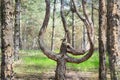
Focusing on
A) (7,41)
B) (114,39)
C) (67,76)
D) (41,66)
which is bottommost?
(41,66)

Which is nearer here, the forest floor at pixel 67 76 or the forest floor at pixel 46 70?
the forest floor at pixel 67 76

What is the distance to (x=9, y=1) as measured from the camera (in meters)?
9.88

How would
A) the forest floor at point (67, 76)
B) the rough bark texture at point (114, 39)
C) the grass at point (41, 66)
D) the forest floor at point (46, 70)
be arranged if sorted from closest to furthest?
the rough bark texture at point (114, 39) → the forest floor at point (67, 76) → the forest floor at point (46, 70) → the grass at point (41, 66)

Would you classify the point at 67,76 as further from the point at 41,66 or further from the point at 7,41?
the point at 7,41

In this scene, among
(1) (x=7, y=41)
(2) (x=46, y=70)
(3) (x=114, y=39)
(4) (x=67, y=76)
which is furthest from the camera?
(2) (x=46, y=70)

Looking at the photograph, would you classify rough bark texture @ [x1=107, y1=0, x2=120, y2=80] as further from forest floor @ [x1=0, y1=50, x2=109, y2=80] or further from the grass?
the grass

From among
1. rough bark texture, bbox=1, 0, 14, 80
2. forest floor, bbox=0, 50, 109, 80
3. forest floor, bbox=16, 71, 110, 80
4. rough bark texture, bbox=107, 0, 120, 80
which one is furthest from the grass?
rough bark texture, bbox=107, 0, 120, 80

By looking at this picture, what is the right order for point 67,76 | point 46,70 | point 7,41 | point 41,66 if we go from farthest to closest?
point 41,66 < point 46,70 < point 67,76 < point 7,41

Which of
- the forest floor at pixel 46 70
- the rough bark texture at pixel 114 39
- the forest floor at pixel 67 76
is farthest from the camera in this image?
the forest floor at pixel 46 70

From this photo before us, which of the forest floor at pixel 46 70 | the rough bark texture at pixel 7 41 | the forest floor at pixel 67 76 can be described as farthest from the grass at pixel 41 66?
the rough bark texture at pixel 7 41

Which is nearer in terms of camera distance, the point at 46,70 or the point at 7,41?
the point at 7,41

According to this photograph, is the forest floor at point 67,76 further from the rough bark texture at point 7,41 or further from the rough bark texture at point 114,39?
the rough bark texture at point 114,39

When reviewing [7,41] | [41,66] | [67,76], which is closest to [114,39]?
[7,41]

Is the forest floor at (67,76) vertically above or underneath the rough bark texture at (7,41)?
underneath
